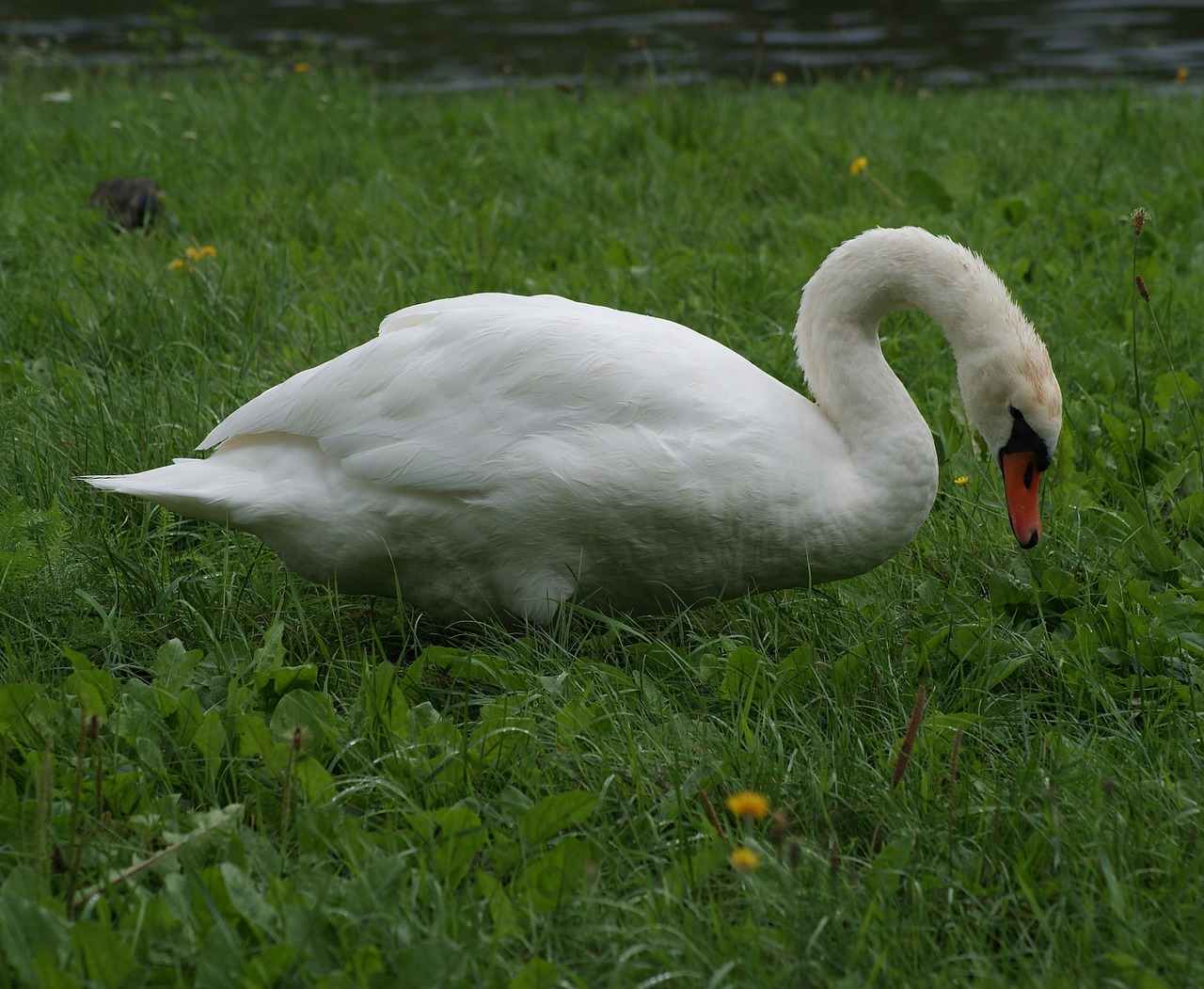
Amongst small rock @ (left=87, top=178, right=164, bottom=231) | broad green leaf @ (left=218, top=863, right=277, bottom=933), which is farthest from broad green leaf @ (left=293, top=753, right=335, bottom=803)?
small rock @ (left=87, top=178, right=164, bottom=231)

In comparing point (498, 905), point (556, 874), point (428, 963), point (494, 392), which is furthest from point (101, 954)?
point (494, 392)

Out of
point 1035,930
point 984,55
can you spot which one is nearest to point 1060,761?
point 1035,930

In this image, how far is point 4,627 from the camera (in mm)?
2932

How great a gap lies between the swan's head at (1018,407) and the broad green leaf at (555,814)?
1.29 m

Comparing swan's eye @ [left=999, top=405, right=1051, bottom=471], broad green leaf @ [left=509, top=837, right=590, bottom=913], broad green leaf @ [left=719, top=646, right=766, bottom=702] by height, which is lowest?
broad green leaf @ [left=719, top=646, right=766, bottom=702]

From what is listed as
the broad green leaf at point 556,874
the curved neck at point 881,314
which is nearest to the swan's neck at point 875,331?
the curved neck at point 881,314

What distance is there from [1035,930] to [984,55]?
416 inches

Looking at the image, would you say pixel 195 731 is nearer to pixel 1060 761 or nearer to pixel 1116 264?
pixel 1060 761

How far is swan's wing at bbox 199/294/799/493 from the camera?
9.36 ft

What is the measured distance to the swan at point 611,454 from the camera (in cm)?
281

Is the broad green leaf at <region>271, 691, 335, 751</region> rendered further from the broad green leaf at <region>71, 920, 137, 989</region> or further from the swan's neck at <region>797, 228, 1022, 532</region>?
the swan's neck at <region>797, 228, 1022, 532</region>

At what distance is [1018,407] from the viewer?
2.97 metres

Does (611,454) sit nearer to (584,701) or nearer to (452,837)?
(584,701)

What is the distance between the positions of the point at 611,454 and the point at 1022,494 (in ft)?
3.08
